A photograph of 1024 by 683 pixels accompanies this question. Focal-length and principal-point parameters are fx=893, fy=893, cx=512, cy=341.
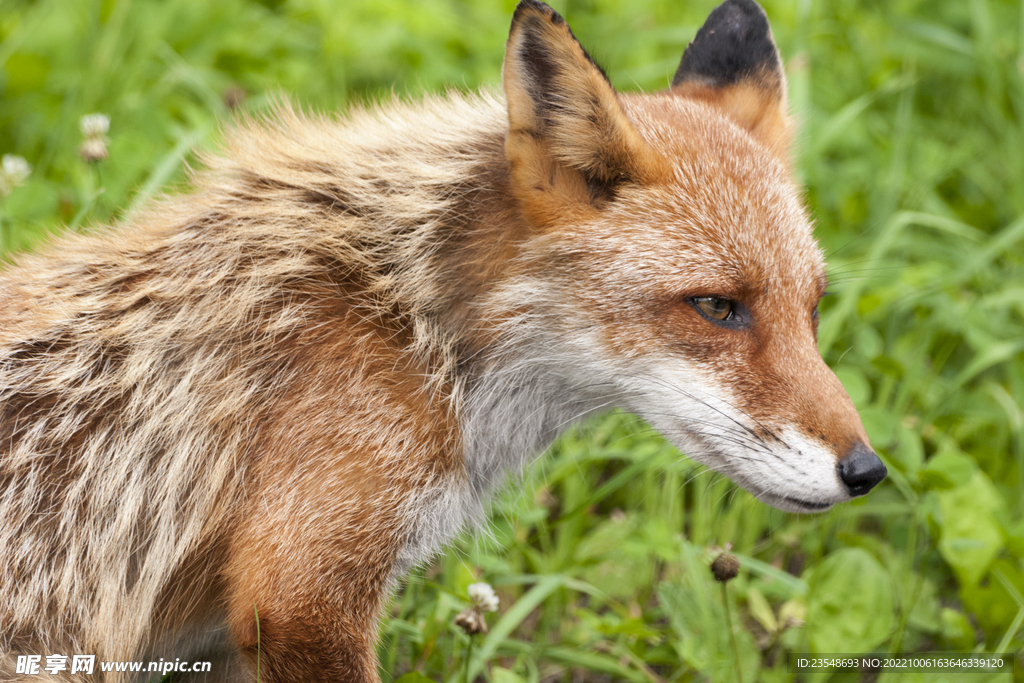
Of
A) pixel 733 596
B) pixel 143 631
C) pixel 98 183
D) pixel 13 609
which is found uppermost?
pixel 98 183

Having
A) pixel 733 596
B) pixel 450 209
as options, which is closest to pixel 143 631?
pixel 450 209

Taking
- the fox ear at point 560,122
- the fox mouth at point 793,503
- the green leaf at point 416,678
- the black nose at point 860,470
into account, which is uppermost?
the fox ear at point 560,122

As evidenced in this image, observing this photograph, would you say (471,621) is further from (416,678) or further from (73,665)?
(73,665)

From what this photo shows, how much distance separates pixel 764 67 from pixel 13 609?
3.78m

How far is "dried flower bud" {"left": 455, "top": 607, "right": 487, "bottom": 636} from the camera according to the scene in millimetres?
3332

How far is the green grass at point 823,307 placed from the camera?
13.6 ft

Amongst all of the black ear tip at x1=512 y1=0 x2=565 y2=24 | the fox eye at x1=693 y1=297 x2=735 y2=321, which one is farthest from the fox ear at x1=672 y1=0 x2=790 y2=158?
the black ear tip at x1=512 y1=0 x2=565 y2=24

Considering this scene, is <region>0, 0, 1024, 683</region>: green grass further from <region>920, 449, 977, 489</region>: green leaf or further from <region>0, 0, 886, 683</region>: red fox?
<region>0, 0, 886, 683</region>: red fox

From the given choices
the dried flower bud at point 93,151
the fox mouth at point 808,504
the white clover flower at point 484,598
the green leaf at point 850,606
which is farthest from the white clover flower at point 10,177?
the green leaf at point 850,606

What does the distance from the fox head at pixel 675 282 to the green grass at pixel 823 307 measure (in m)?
0.70

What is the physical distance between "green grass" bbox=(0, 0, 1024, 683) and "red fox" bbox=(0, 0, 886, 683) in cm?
74

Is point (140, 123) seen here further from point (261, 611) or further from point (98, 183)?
point (261, 611)

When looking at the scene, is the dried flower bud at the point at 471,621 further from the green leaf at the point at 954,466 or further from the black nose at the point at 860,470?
the green leaf at the point at 954,466

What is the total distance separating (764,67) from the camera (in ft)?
13.6
